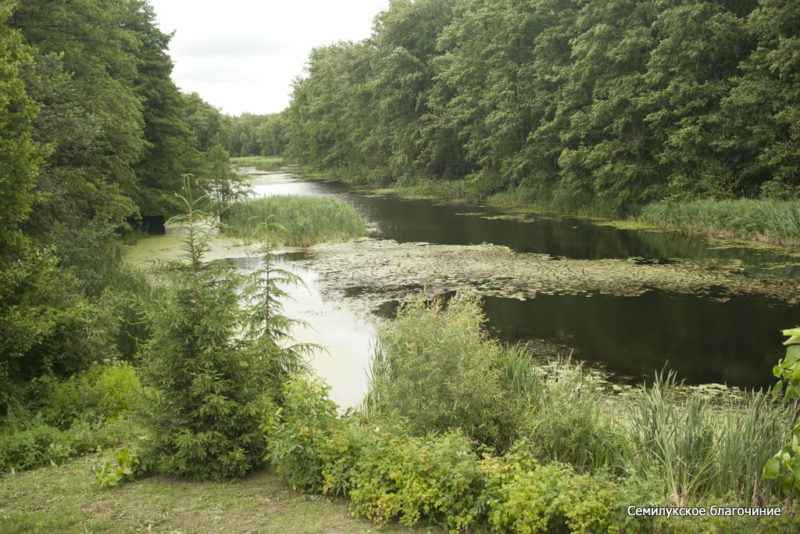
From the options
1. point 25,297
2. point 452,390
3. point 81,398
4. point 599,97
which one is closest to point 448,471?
point 452,390

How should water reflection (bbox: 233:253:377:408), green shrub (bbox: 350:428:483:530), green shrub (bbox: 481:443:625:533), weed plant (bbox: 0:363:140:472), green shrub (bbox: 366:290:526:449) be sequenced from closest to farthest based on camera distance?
green shrub (bbox: 481:443:625:533)
green shrub (bbox: 350:428:483:530)
weed plant (bbox: 0:363:140:472)
green shrub (bbox: 366:290:526:449)
water reflection (bbox: 233:253:377:408)

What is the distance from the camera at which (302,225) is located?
842 inches

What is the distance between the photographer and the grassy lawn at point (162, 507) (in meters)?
3.91

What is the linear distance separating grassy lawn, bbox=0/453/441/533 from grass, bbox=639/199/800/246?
57.3 ft

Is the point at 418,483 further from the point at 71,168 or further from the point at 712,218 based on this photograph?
the point at 712,218

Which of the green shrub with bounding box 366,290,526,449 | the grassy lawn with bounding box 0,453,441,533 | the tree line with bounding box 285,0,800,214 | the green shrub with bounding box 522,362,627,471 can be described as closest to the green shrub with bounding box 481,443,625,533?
the grassy lawn with bounding box 0,453,441,533

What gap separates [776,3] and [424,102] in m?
26.2

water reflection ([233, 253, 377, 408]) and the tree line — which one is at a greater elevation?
the tree line

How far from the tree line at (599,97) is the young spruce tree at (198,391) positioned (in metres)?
19.1

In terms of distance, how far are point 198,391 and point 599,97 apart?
981 inches

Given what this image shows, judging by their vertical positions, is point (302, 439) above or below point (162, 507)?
above

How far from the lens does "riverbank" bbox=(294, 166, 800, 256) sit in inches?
677

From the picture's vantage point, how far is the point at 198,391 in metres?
4.76

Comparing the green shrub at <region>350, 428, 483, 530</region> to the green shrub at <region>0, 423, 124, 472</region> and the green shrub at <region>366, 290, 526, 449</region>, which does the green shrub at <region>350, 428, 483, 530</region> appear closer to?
the green shrub at <region>366, 290, 526, 449</region>
